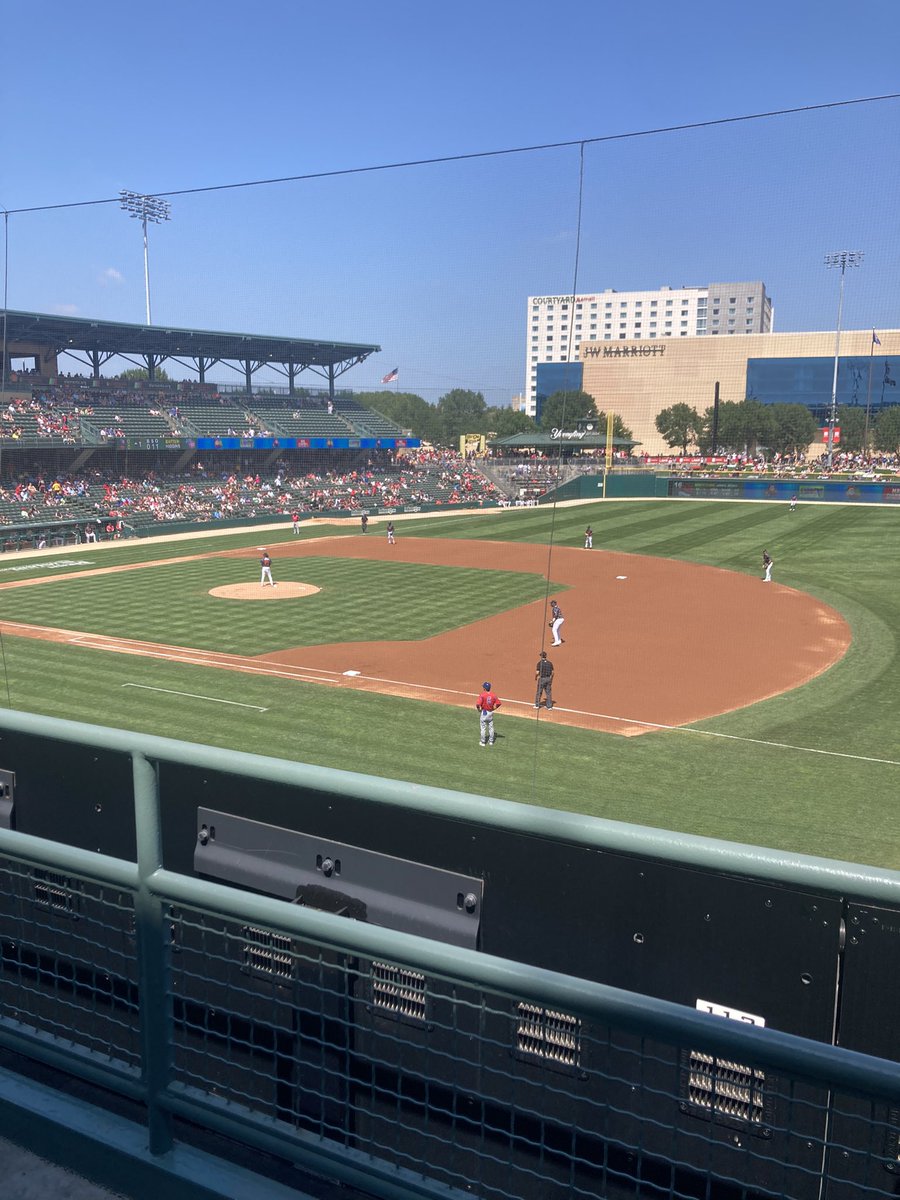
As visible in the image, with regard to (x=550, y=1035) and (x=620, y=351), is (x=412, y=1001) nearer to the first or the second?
(x=550, y=1035)

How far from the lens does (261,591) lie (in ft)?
99.9

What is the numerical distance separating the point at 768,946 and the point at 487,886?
1.21 meters

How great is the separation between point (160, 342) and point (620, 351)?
134ft

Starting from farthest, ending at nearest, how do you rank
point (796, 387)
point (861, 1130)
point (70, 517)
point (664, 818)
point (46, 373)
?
point (46, 373) < point (70, 517) < point (796, 387) < point (664, 818) < point (861, 1130)

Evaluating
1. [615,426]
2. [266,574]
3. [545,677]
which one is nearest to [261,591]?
[266,574]

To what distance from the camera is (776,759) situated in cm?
1510

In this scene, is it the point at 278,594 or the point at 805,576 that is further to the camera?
the point at 805,576

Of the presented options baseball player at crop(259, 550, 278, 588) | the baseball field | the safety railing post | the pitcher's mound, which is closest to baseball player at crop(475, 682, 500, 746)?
the baseball field

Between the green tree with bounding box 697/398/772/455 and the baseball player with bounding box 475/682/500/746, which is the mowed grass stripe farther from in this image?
the baseball player with bounding box 475/682/500/746

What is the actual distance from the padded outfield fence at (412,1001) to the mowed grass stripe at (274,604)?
18.3 m

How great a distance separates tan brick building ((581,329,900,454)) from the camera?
14.8 m

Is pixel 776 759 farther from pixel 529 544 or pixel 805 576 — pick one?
pixel 529 544

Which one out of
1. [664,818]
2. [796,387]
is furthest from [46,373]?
[664,818]

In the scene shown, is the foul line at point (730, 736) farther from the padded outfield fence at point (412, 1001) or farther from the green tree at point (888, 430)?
the padded outfield fence at point (412, 1001)
